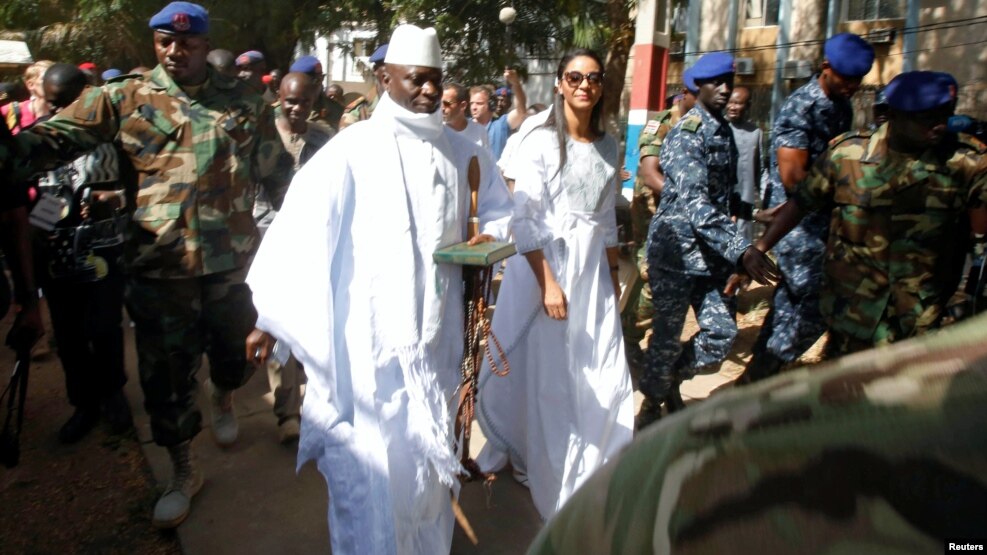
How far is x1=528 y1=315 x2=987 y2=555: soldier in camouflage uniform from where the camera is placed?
0.67 m

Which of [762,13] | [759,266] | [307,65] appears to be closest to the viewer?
[759,266]

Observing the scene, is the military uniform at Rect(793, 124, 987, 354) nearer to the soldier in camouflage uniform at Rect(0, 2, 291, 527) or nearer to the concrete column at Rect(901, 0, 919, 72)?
the soldier in camouflage uniform at Rect(0, 2, 291, 527)

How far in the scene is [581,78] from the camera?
3.40 meters

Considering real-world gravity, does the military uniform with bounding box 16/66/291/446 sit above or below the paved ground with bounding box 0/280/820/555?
above

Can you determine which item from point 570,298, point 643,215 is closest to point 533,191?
point 570,298

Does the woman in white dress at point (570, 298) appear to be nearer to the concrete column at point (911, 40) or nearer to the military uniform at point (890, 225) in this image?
the military uniform at point (890, 225)

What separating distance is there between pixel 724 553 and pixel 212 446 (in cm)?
383

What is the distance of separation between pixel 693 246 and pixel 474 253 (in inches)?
59.6

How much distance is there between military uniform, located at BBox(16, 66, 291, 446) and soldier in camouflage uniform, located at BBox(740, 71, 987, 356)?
7.64 feet

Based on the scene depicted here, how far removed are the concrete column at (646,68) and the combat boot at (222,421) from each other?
4.60m

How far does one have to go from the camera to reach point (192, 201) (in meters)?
3.30

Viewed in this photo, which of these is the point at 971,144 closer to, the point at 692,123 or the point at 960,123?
the point at 692,123

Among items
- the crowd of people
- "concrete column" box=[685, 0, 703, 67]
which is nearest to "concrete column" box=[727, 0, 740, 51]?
"concrete column" box=[685, 0, 703, 67]

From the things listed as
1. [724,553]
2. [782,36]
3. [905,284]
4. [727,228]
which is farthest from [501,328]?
[782,36]
